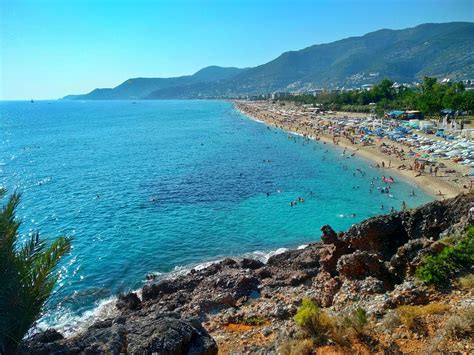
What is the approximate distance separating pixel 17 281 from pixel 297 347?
684cm

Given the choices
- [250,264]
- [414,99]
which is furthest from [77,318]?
[414,99]

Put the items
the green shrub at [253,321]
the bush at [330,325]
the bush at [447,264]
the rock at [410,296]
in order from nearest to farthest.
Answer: the bush at [330,325], the rock at [410,296], the bush at [447,264], the green shrub at [253,321]

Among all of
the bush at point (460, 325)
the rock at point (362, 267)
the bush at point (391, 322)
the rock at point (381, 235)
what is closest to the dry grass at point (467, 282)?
the bush at point (460, 325)

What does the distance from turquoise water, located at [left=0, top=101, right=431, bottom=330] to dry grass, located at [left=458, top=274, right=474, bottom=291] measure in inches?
602

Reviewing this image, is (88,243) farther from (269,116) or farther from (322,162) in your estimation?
(269,116)

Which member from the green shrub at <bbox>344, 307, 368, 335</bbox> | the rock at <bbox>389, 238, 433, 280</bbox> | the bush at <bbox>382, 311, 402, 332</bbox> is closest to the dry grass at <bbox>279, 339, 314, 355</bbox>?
the green shrub at <bbox>344, 307, 368, 335</bbox>

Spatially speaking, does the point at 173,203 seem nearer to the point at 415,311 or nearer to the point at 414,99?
the point at 415,311

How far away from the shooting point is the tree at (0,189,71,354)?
8133 mm

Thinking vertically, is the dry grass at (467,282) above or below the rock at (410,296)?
above

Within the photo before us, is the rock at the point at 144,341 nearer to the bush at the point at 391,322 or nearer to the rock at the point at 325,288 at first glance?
the bush at the point at 391,322

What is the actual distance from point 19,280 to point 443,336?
32.2 ft

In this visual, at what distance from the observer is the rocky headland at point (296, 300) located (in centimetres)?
916

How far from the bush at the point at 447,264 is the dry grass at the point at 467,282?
44 centimetres

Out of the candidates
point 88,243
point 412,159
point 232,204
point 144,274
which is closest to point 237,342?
point 144,274
